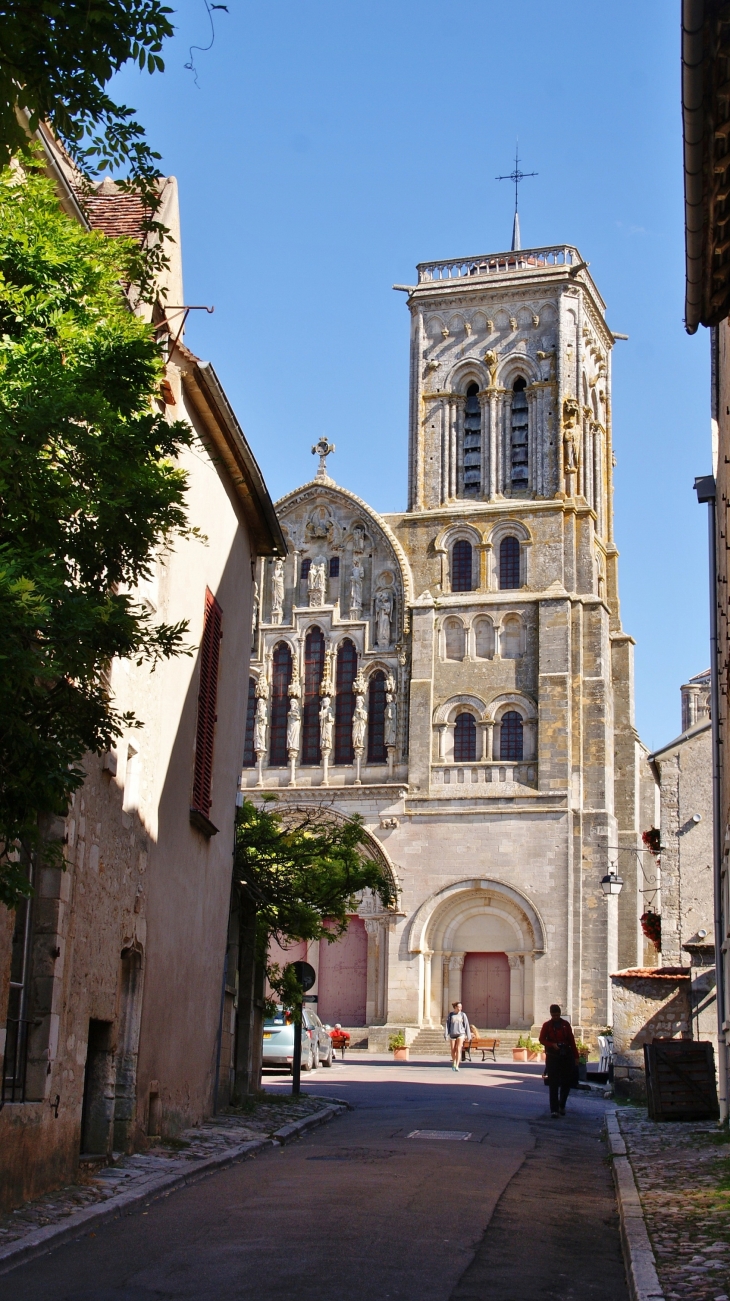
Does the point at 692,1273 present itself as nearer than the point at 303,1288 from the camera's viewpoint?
No

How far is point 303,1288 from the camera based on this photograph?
6.66 m

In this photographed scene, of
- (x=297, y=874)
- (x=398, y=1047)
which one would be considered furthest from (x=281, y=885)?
(x=398, y=1047)

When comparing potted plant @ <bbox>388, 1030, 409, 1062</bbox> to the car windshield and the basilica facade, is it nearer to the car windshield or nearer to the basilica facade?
the basilica facade

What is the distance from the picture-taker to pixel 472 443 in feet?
132

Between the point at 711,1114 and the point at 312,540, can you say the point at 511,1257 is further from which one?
the point at 312,540

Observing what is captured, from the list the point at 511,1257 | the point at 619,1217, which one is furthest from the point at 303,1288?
the point at 619,1217

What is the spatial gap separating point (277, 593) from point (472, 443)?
6.70 meters

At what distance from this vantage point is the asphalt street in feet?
22.5

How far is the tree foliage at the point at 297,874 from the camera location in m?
18.2

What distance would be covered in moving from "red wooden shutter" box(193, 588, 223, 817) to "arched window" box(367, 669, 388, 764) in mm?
21809

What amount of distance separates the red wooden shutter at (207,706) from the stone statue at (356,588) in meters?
22.7

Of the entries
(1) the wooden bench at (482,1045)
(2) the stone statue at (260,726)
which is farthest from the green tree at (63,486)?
(2) the stone statue at (260,726)

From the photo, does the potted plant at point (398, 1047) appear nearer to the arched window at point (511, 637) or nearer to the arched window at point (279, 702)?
Answer: the arched window at point (279, 702)

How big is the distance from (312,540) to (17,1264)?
32923 mm
